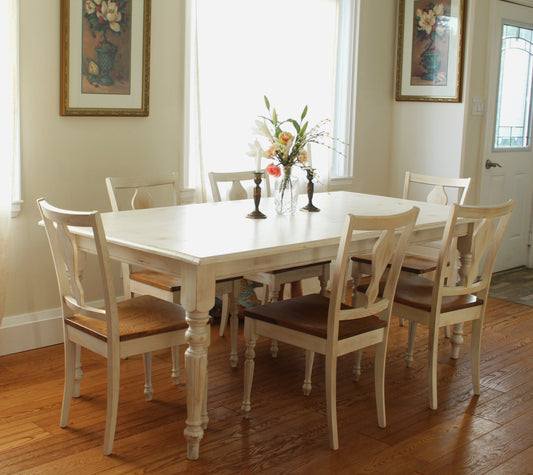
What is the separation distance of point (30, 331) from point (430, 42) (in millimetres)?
3416

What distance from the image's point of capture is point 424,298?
10.0 feet

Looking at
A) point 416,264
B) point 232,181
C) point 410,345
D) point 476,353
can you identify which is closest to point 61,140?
point 232,181

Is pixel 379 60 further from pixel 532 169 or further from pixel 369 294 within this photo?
pixel 369 294

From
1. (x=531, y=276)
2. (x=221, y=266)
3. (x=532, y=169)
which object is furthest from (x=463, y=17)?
(x=221, y=266)

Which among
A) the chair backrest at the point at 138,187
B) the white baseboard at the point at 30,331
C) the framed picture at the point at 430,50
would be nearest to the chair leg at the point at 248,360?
the chair backrest at the point at 138,187

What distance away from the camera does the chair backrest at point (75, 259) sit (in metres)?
2.29

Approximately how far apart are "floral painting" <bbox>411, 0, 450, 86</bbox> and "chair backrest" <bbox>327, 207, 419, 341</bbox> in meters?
2.62

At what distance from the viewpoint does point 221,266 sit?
2.34m

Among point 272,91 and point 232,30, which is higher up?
point 232,30

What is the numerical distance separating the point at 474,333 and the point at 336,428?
2.99ft

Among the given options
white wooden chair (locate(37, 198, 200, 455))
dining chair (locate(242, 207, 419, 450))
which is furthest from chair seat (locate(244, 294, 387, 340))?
white wooden chair (locate(37, 198, 200, 455))

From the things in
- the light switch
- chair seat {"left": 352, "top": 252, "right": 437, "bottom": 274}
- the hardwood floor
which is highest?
the light switch

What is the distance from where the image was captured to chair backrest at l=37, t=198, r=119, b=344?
2287mm

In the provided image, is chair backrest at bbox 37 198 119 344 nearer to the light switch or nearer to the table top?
the table top
